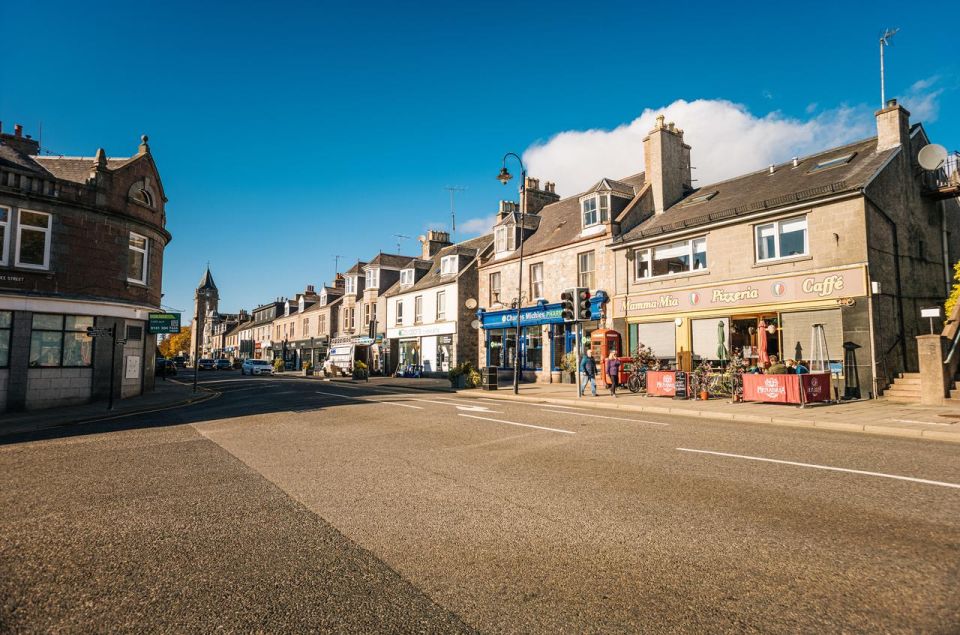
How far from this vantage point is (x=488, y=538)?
428 cm

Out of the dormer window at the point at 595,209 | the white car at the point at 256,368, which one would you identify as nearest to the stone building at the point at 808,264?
the dormer window at the point at 595,209

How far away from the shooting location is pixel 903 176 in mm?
19125

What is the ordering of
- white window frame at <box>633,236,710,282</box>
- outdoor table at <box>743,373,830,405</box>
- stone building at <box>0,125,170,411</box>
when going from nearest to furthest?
1. outdoor table at <box>743,373,830,405</box>
2. stone building at <box>0,125,170,411</box>
3. white window frame at <box>633,236,710,282</box>

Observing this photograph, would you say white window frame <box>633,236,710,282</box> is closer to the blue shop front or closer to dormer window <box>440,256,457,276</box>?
the blue shop front

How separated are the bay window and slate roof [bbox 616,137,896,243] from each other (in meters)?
0.76

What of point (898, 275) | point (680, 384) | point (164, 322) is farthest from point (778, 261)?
point (164, 322)

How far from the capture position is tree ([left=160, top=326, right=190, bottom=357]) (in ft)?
386

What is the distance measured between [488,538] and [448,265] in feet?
112

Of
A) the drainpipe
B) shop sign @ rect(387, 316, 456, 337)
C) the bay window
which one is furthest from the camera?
shop sign @ rect(387, 316, 456, 337)

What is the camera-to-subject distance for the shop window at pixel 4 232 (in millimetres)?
17531

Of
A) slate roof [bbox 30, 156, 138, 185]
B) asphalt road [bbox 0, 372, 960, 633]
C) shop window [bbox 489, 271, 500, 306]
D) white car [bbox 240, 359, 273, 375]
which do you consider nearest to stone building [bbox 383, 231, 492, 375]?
shop window [bbox 489, 271, 500, 306]

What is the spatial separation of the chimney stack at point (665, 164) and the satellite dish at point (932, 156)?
9.72 meters

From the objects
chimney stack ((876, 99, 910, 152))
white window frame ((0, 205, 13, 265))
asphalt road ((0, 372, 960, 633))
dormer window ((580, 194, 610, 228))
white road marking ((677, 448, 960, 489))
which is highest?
chimney stack ((876, 99, 910, 152))

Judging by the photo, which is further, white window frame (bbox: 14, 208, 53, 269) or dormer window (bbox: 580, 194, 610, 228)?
dormer window (bbox: 580, 194, 610, 228)
